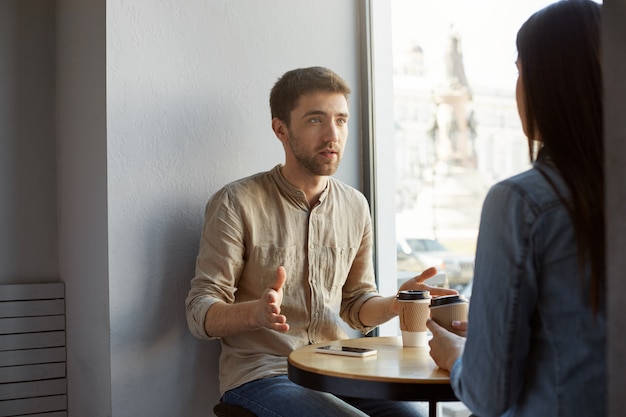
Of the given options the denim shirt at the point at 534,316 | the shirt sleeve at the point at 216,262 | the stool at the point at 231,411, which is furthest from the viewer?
the shirt sleeve at the point at 216,262

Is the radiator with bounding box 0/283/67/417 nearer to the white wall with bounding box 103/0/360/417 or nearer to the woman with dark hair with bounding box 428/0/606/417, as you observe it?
the white wall with bounding box 103/0/360/417

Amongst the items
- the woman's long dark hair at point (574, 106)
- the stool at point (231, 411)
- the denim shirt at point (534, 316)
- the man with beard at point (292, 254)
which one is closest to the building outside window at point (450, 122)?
the man with beard at point (292, 254)

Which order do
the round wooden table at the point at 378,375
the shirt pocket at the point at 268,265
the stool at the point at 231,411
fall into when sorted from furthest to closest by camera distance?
the shirt pocket at the point at 268,265 < the stool at the point at 231,411 < the round wooden table at the point at 378,375

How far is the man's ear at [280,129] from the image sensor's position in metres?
2.58

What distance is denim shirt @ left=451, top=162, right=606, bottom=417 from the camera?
3.73 feet

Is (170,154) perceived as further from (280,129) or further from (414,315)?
(414,315)

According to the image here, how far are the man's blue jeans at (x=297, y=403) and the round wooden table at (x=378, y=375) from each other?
0.19 metres

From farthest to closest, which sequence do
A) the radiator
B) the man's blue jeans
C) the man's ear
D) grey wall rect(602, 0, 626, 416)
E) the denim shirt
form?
1. the radiator
2. the man's ear
3. the man's blue jeans
4. the denim shirt
5. grey wall rect(602, 0, 626, 416)

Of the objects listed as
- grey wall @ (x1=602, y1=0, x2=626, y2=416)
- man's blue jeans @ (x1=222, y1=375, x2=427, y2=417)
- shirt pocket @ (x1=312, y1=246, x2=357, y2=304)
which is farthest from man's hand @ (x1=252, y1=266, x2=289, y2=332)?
grey wall @ (x1=602, y1=0, x2=626, y2=416)

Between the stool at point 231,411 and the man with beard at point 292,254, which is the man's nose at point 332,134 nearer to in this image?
the man with beard at point 292,254

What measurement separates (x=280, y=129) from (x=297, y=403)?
984 millimetres

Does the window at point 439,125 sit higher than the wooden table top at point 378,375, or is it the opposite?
the window at point 439,125

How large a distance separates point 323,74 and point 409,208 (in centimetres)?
80

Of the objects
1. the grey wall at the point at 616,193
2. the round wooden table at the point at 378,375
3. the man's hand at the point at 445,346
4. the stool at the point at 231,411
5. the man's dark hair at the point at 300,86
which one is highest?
the man's dark hair at the point at 300,86
